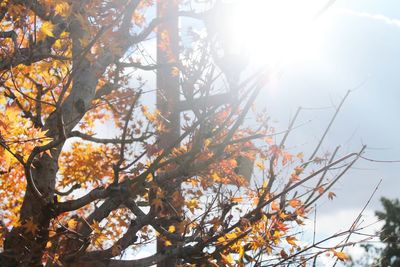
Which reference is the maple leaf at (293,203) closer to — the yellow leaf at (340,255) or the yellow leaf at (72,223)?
the yellow leaf at (340,255)

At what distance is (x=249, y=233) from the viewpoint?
5496mm

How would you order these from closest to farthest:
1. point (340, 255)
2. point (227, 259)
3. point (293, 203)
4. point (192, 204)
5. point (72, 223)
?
point (340, 255) → point (227, 259) → point (293, 203) → point (72, 223) → point (192, 204)

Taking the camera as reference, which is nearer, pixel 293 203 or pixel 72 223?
pixel 293 203

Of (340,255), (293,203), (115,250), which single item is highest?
(293,203)

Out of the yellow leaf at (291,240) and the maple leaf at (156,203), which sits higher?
the maple leaf at (156,203)

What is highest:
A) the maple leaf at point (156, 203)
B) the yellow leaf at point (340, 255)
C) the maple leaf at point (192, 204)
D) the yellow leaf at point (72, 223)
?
the maple leaf at point (192, 204)

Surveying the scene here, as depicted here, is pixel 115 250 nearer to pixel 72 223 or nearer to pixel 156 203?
pixel 156 203

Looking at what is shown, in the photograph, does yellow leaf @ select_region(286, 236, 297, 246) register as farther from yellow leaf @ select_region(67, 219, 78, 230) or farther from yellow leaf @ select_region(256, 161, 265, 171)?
yellow leaf @ select_region(67, 219, 78, 230)

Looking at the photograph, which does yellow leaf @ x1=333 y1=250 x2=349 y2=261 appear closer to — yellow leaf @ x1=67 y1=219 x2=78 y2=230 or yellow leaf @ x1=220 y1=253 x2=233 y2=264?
yellow leaf @ x1=220 y1=253 x2=233 y2=264

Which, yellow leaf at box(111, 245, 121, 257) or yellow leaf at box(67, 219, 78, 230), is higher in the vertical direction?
yellow leaf at box(67, 219, 78, 230)

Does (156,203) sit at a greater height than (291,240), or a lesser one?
greater

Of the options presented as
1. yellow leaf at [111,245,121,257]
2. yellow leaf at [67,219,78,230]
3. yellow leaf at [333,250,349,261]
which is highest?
yellow leaf at [67,219,78,230]

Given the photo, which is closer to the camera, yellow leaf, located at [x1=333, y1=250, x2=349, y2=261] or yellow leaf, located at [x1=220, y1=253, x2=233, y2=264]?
yellow leaf, located at [x1=333, y1=250, x2=349, y2=261]

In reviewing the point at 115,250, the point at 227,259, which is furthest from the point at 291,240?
the point at 115,250
